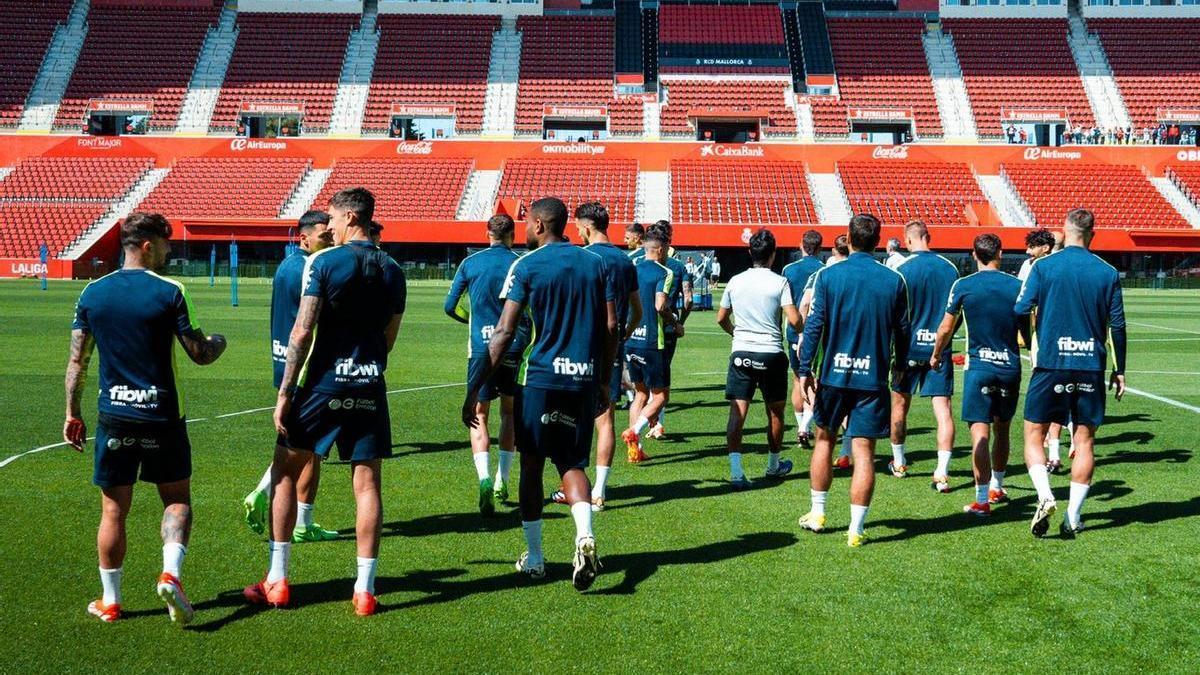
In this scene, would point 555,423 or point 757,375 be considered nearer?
point 555,423

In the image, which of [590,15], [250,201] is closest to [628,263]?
[250,201]

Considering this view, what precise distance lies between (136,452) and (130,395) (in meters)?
0.29

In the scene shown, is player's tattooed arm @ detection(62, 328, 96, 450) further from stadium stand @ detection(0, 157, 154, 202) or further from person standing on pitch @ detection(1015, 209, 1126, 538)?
stadium stand @ detection(0, 157, 154, 202)

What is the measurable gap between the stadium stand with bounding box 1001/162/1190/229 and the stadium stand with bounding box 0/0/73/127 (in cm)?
4895

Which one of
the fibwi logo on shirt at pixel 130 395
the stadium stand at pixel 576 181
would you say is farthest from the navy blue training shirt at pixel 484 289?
the stadium stand at pixel 576 181

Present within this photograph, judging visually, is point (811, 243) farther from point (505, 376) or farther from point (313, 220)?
point (313, 220)

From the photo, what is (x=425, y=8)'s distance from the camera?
6116 cm

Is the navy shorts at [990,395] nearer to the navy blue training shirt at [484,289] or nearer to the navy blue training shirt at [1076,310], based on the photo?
the navy blue training shirt at [1076,310]

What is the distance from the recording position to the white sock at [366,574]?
18.3 feet

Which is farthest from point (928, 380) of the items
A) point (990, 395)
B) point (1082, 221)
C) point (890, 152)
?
point (890, 152)

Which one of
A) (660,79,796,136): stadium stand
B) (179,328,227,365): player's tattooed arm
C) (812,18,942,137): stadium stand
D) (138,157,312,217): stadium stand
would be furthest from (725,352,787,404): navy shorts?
(812,18,942,137): stadium stand

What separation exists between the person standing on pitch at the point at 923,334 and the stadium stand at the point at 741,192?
3698 cm

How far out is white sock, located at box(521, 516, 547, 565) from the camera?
20.4ft

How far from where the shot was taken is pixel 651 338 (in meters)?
10.3
